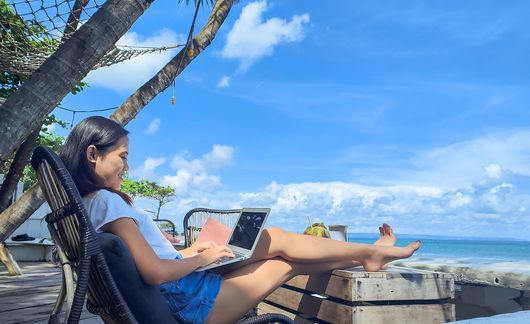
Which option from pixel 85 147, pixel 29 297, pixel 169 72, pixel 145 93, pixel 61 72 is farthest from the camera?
pixel 169 72

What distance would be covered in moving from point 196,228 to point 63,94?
1555 mm

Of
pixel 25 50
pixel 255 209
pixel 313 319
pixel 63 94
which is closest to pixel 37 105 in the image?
pixel 63 94

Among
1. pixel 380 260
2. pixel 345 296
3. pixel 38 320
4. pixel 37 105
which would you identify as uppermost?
pixel 37 105

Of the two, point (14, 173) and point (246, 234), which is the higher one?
point (14, 173)

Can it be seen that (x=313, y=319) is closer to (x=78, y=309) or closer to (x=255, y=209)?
(x=255, y=209)

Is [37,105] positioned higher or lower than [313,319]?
higher

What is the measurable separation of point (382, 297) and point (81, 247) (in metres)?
1.30

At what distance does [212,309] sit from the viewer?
167 centimetres

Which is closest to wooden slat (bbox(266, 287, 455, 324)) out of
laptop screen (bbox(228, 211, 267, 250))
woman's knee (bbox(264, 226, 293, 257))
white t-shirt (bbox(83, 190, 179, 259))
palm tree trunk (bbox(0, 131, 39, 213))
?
woman's knee (bbox(264, 226, 293, 257))

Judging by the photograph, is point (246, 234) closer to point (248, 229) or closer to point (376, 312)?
point (248, 229)

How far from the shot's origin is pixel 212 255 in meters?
1.67

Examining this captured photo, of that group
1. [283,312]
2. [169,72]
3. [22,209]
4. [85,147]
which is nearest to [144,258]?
[85,147]

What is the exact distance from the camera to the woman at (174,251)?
1430 mm

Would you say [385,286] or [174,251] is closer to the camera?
[174,251]
